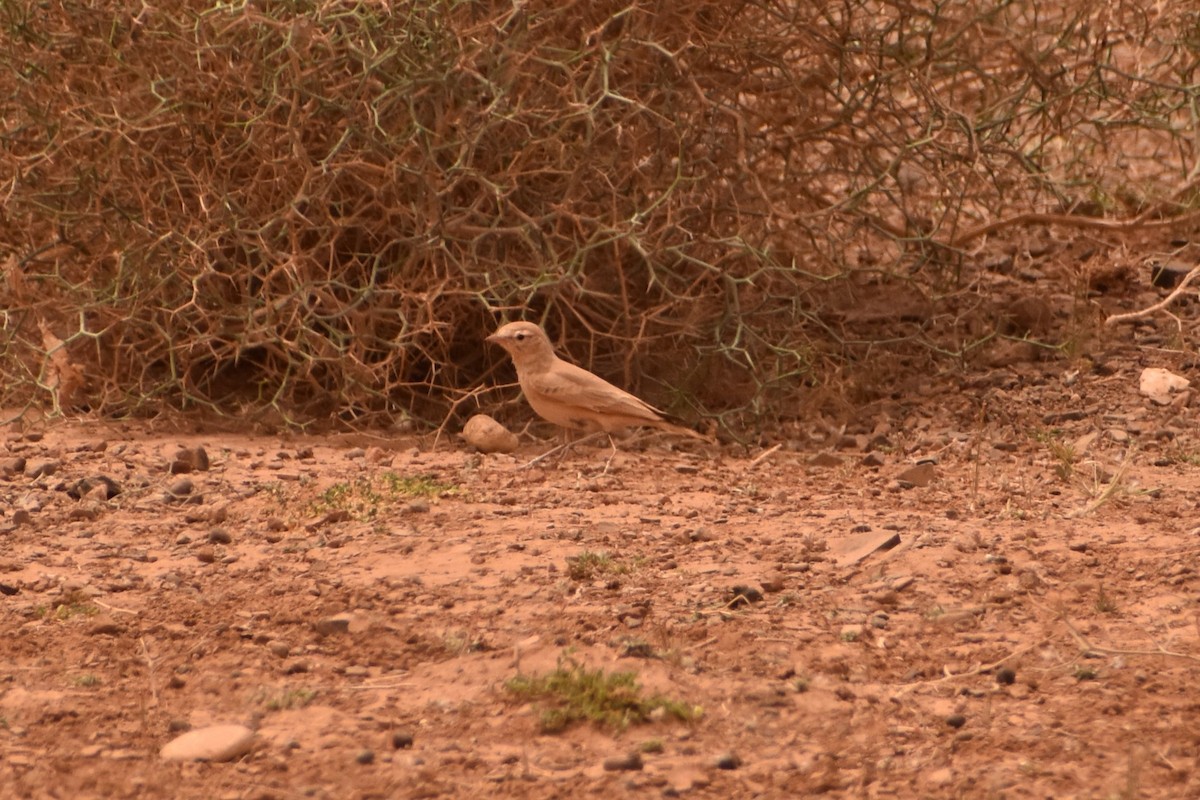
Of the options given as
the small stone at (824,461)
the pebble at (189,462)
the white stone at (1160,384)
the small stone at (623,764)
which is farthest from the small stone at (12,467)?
the white stone at (1160,384)

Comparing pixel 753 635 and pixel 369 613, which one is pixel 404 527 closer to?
pixel 369 613

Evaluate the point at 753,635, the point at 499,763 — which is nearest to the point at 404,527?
the point at 753,635

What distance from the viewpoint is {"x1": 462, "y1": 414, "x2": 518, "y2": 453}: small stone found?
554 centimetres

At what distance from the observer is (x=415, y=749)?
10.5ft

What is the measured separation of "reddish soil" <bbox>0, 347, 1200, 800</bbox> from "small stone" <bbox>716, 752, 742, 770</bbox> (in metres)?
0.02

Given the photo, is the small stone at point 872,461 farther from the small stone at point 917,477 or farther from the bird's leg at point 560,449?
the bird's leg at point 560,449

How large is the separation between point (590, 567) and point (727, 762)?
3.58 feet

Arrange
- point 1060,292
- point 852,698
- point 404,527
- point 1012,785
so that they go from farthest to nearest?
point 1060,292, point 404,527, point 852,698, point 1012,785

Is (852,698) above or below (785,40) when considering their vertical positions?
below

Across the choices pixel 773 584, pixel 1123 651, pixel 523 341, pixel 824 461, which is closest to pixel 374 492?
pixel 523 341

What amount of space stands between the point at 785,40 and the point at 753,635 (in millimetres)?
2935

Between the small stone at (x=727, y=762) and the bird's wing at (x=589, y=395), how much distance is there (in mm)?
2296

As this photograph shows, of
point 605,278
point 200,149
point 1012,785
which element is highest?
point 200,149

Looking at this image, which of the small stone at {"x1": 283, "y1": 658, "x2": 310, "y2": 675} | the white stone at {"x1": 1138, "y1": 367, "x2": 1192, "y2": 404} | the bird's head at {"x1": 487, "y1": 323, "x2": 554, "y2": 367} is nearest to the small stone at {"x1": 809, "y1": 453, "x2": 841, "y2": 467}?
the bird's head at {"x1": 487, "y1": 323, "x2": 554, "y2": 367}
